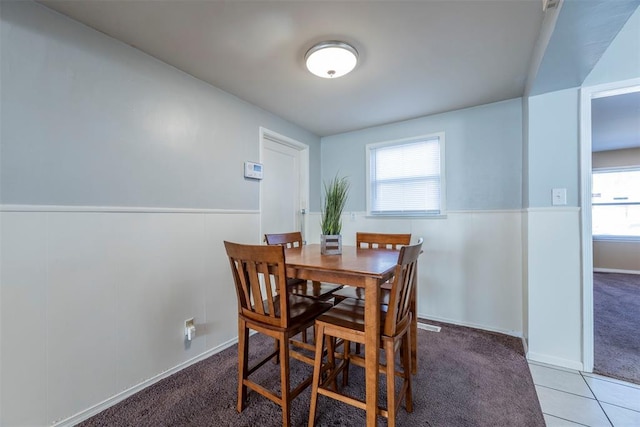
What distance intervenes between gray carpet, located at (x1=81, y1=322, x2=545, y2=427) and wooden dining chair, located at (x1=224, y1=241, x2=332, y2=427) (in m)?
0.17

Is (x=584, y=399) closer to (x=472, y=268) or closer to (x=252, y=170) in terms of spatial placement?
(x=472, y=268)

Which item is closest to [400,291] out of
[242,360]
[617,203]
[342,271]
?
[342,271]

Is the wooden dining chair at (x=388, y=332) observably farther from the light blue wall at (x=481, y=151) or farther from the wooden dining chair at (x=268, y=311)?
the light blue wall at (x=481, y=151)

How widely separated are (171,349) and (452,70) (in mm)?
2892

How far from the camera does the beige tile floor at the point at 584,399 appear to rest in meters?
1.39

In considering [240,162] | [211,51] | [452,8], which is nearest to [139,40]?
[211,51]

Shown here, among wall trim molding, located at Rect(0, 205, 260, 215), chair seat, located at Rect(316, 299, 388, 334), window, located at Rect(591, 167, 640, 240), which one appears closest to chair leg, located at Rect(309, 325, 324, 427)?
chair seat, located at Rect(316, 299, 388, 334)

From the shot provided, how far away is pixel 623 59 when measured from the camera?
68.0 inches

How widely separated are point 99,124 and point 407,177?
108 inches

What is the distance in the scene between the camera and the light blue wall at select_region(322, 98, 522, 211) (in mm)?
2428

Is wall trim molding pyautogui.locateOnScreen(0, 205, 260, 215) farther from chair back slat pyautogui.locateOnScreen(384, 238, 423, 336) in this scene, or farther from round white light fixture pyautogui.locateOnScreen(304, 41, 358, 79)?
chair back slat pyautogui.locateOnScreen(384, 238, 423, 336)

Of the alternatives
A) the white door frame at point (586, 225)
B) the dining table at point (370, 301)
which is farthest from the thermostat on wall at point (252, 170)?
the white door frame at point (586, 225)

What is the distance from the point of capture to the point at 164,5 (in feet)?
4.40

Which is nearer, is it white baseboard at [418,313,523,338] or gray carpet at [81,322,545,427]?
gray carpet at [81,322,545,427]
